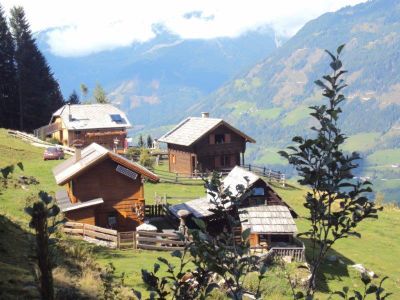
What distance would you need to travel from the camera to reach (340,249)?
1422 inches

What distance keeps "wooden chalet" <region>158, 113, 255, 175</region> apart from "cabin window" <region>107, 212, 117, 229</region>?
1041 inches

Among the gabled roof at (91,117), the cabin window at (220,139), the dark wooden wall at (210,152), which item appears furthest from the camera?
the gabled roof at (91,117)

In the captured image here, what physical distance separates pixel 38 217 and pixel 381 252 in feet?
115

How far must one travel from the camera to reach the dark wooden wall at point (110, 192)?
30547 mm

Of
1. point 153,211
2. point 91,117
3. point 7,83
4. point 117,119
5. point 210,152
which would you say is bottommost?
point 153,211

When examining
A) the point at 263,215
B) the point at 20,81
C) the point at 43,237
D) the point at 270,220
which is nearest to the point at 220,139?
the point at 263,215

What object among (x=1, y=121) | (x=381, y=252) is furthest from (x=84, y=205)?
(x=1, y=121)

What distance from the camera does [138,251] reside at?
2650 cm

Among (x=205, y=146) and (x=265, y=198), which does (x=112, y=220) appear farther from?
(x=205, y=146)

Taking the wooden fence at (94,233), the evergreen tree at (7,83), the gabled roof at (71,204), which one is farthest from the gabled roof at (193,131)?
the evergreen tree at (7,83)

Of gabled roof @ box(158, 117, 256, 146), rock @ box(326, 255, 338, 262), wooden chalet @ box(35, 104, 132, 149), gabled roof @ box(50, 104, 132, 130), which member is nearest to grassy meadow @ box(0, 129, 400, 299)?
rock @ box(326, 255, 338, 262)

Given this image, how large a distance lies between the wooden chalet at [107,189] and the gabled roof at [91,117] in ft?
137

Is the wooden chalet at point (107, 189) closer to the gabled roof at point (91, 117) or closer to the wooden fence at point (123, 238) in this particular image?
the wooden fence at point (123, 238)

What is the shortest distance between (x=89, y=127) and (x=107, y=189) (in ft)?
142
